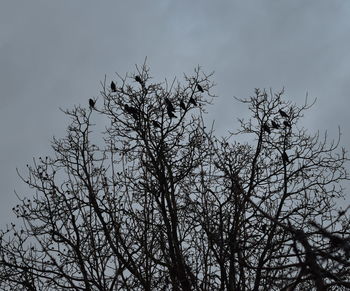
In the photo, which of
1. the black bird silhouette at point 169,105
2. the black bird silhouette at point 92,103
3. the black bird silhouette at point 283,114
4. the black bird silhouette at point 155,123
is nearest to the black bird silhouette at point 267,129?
the black bird silhouette at point 283,114

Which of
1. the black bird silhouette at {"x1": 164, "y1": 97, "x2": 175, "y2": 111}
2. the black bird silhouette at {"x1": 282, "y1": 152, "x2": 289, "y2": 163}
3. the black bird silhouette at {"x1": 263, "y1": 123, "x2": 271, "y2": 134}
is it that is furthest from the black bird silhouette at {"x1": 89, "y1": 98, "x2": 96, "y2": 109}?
the black bird silhouette at {"x1": 282, "y1": 152, "x2": 289, "y2": 163}

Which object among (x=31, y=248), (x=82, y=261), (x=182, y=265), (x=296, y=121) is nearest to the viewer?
(x=182, y=265)

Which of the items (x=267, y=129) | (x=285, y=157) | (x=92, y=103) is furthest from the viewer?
(x=92, y=103)

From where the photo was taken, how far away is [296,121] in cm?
955

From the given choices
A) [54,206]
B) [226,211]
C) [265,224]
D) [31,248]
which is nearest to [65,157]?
[54,206]

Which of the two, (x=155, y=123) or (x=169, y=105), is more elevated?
(x=169, y=105)

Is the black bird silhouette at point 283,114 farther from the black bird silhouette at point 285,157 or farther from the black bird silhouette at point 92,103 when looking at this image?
the black bird silhouette at point 92,103

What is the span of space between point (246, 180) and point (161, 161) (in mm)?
1557

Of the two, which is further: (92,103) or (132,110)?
(92,103)

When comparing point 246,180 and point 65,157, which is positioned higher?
point 65,157

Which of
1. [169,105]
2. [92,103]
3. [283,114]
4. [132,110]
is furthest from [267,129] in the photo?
[92,103]

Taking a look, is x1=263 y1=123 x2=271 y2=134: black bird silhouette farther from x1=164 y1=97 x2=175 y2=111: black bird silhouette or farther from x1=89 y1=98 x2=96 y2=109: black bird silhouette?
x1=89 y1=98 x2=96 y2=109: black bird silhouette

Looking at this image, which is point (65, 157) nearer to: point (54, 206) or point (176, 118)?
point (54, 206)

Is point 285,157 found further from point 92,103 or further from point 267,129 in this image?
point 92,103
